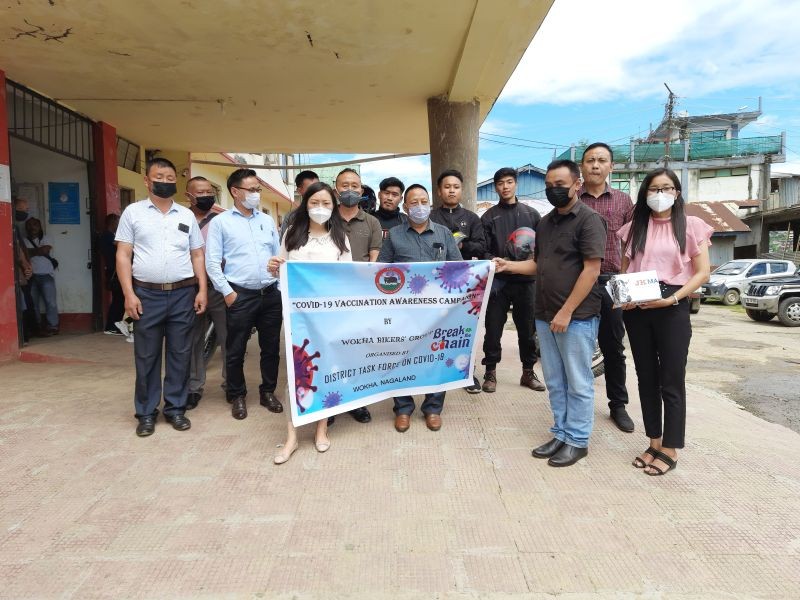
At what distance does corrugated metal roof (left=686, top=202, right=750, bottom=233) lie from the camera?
2577 cm

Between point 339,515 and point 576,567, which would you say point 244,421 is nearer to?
point 339,515

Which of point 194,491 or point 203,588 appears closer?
point 203,588

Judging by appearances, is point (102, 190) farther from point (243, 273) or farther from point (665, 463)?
point (665, 463)

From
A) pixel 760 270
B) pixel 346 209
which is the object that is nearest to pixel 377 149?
pixel 346 209

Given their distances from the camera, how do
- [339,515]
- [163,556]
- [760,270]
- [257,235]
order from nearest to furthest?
1. [163,556]
2. [339,515]
3. [257,235]
4. [760,270]

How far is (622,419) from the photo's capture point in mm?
3475

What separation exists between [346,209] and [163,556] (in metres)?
2.40

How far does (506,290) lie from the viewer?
13.9ft

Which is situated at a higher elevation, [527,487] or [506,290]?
[506,290]

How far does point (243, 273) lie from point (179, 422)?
1115mm

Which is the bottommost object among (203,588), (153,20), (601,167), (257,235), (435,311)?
(203,588)

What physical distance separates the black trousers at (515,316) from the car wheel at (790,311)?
9994 millimetres

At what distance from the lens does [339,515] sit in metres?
2.39

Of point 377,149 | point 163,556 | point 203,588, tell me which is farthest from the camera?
point 377,149
